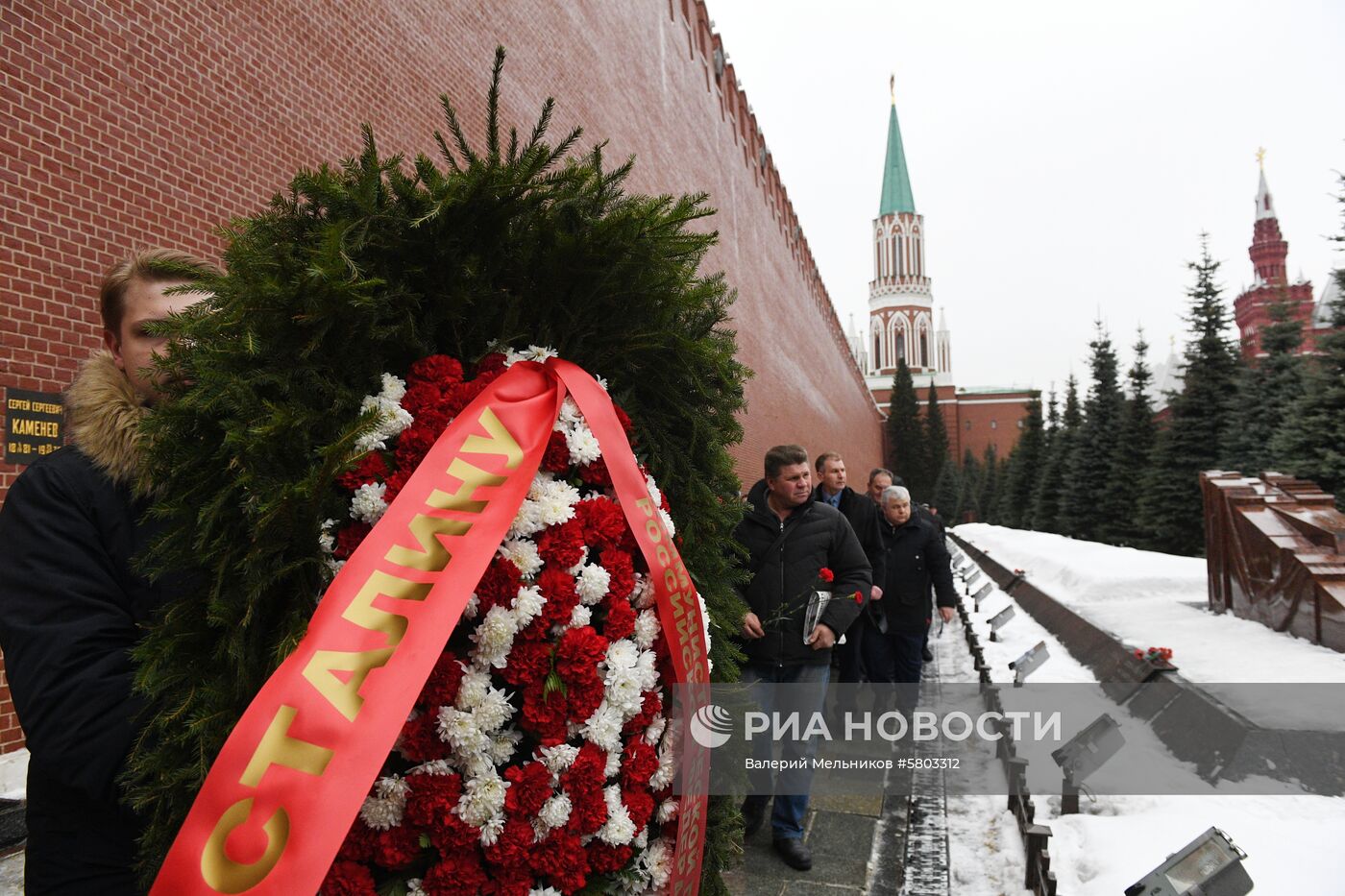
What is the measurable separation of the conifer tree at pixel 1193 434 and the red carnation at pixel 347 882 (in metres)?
21.6

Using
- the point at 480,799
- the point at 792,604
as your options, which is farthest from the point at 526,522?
the point at 792,604

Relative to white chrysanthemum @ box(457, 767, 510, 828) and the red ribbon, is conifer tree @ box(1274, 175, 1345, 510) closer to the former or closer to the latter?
the red ribbon

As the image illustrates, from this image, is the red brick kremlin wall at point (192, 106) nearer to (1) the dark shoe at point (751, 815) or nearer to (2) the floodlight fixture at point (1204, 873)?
(1) the dark shoe at point (751, 815)

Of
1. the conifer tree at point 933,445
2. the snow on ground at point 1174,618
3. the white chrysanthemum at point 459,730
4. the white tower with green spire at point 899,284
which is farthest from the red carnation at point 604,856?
the white tower with green spire at point 899,284

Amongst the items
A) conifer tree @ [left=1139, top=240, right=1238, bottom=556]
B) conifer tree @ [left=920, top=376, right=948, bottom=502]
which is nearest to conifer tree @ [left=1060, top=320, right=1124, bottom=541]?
conifer tree @ [left=1139, top=240, right=1238, bottom=556]

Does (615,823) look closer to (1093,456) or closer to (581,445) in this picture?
(581,445)

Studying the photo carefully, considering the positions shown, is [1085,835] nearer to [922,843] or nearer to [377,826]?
[922,843]

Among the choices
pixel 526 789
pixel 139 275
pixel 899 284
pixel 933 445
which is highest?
pixel 899 284

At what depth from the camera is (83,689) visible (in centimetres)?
136

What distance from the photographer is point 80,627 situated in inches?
54.1

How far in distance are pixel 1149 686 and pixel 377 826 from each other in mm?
5423

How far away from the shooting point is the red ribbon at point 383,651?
1311mm

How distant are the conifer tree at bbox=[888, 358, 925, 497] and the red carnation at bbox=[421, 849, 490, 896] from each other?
7165 centimetres

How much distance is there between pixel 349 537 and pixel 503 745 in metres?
0.48
